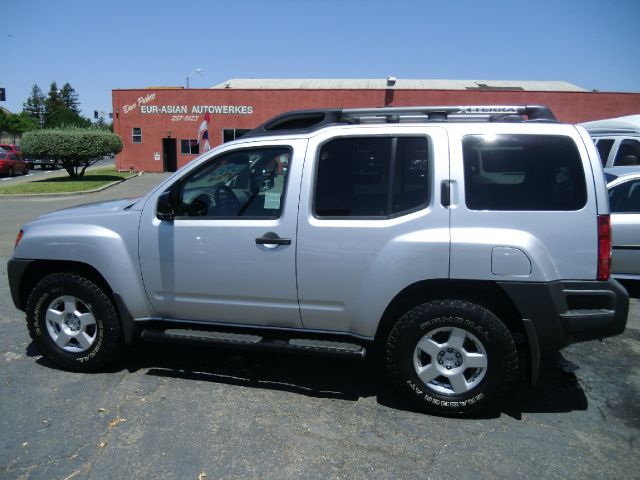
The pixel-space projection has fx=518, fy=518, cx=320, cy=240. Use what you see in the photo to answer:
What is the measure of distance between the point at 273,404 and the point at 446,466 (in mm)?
1291

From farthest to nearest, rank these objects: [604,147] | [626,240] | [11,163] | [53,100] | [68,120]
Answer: [53,100], [68,120], [11,163], [604,147], [626,240]

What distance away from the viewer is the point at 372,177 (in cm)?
358

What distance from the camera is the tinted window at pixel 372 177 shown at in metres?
3.49

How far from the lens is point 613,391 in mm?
3941

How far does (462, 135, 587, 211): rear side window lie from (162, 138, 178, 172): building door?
33.8 m


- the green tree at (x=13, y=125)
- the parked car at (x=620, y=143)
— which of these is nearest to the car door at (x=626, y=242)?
the parked car at (x=620, y=143)

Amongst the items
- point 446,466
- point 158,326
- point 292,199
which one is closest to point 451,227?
point 292,199

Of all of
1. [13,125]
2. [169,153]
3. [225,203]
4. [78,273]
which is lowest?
[78,273]

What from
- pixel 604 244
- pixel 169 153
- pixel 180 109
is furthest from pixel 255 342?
pixel 169 153

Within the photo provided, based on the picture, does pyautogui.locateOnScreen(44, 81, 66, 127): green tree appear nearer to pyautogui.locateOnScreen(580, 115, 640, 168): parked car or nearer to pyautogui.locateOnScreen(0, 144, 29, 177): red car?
pyautogui.locateOnScreen(0, 144, 29, 177): red car

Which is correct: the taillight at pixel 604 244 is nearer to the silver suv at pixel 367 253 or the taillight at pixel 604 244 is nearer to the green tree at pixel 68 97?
the silver suv at pixel 367 253

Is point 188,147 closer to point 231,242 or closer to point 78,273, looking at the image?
point 78,273

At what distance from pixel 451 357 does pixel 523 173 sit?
130cm

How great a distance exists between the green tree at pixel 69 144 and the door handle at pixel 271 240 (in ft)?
74.7
